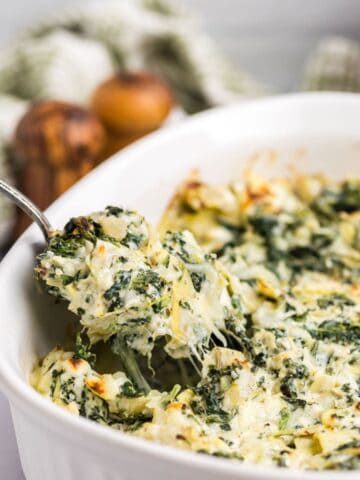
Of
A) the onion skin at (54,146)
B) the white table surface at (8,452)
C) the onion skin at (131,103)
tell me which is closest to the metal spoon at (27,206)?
the white table surface at (8,452)

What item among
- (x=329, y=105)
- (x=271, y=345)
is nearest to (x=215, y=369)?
(x=271, y=345)

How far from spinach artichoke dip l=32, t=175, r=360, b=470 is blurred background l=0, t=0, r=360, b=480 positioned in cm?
33

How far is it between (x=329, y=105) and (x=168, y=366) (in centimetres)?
130

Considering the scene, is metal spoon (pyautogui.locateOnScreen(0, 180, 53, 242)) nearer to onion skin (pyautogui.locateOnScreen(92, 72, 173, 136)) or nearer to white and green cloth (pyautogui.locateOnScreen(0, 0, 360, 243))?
onion skin (pyautogui.locateOnScreen(92, 72, 173, 136))

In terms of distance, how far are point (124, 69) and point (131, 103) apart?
32.6 inches

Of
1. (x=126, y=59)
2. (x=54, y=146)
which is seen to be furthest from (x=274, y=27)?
(x=54, y=146)

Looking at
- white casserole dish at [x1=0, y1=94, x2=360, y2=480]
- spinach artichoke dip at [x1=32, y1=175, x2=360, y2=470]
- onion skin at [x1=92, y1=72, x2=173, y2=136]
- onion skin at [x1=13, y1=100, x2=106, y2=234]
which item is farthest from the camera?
onion skin at [x1=92, y1=72, x2=173, y2=136]

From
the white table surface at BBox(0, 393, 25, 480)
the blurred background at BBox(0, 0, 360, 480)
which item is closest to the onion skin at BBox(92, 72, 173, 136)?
the blurred background at BBox(0, 0, 360, 480)

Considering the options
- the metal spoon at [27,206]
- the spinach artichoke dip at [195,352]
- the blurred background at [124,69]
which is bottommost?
the blurred background at [124,69]

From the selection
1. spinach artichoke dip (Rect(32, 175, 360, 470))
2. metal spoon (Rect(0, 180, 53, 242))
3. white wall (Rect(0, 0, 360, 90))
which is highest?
metal spoon (Rect(0, 180, 53, 242))

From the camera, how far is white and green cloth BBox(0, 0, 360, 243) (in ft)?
13.3

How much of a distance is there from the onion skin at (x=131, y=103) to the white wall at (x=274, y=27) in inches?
76.9

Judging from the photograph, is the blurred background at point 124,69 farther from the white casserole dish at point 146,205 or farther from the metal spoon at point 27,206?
the metal spoon at point 27,206

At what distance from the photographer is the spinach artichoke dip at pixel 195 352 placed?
168 centimetres
